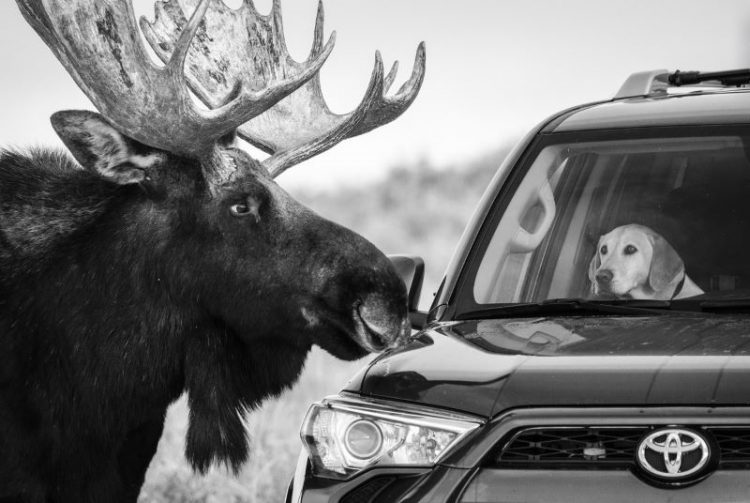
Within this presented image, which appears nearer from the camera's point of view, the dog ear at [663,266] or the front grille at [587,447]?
the front grille at [587,447]

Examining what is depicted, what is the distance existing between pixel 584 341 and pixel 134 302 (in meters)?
2.15

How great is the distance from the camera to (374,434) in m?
3.36

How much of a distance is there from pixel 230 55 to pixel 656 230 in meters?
2.50

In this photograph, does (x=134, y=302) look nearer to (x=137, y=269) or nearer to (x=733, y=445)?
(x=137, y=269)

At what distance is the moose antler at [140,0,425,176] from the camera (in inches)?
241

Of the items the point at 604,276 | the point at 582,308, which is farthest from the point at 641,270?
the point at 582,308

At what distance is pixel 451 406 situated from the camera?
3266 millimetres

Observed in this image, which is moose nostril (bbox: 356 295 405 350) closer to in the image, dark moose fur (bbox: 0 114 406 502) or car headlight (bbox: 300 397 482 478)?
dark moose fur (bbox: 0 114 406 502)

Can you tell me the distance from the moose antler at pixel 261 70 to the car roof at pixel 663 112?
4.54ft

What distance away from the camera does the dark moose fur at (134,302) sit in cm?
498

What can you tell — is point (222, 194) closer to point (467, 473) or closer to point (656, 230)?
point (656, 230)

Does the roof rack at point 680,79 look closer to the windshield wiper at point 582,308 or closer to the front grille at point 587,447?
the windshield wiper at point 582,308

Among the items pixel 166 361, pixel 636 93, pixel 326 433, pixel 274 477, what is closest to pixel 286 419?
pixel 274 477

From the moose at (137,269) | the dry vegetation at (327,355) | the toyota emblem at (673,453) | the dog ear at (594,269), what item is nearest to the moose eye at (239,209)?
the moose at (137,269)
